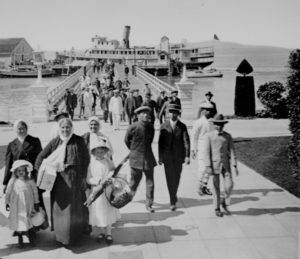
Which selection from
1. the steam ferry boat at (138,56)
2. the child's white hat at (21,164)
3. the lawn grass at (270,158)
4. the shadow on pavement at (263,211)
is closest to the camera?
the child's white hat at (21,164)

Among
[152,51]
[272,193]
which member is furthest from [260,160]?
[152,51]

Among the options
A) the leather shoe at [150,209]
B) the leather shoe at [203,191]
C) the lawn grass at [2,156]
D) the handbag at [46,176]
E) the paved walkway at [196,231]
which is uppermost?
the handbag at [46,176]

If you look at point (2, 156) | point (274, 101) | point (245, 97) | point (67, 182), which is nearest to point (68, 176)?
point (67, 182)

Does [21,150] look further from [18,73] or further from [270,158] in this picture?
[18,73]

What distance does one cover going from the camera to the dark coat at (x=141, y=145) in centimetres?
629

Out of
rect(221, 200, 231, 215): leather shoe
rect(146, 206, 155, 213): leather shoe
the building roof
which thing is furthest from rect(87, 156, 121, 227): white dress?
the building roof

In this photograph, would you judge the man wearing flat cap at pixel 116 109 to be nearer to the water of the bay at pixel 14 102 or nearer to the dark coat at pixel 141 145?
the water of the bay at pixel 14 102

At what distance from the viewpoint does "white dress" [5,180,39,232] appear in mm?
5133

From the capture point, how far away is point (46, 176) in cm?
510

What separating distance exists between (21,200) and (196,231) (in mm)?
2309

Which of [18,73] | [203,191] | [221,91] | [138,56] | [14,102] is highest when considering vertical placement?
[138,56]

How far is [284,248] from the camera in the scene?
4.96m

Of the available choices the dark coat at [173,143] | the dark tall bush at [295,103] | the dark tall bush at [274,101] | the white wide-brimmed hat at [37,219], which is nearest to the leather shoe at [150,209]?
the dark coat at [173,143]

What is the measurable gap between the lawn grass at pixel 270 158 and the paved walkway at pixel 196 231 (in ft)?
1.34
